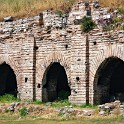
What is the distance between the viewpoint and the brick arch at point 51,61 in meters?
20.1

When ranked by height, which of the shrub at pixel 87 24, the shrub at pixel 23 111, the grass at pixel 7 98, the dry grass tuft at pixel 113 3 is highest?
the dry grass tuft at pixel 113 3

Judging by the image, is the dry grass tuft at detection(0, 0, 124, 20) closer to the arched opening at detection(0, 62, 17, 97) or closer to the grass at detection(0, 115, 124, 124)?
the arched opening at detection(0, 62, 17, 97)

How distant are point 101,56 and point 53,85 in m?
3.49

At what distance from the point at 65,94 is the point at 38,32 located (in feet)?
10.3

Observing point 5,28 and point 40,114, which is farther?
point 5,28

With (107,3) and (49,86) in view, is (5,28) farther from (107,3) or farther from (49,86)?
(107,3)

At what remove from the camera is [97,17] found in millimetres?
19469

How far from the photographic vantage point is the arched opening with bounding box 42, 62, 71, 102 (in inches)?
829

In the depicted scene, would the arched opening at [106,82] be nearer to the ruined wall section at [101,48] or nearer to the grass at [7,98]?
the ruined wall section at [101,48]

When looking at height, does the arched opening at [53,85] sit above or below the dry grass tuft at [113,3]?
below

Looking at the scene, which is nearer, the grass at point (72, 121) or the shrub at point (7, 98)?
the grass at point (72, 121)

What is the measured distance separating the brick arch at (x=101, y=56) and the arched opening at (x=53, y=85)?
223 centimetres

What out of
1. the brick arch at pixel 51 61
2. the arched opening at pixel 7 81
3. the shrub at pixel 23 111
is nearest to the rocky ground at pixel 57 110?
the shrub at pixel 23 111

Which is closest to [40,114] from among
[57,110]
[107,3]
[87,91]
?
[57,110]
